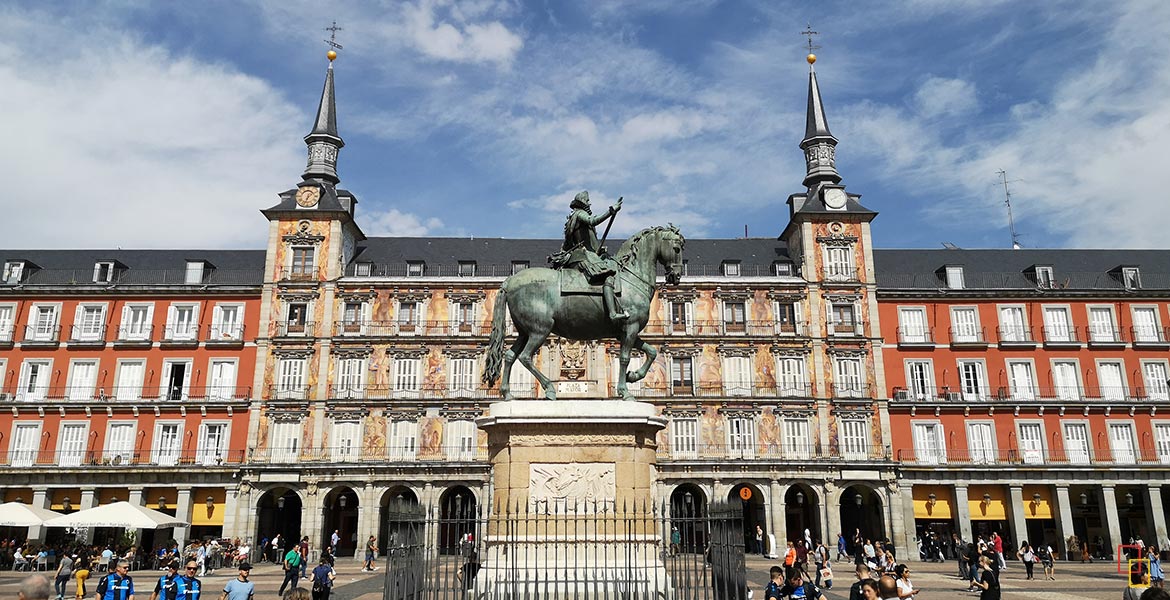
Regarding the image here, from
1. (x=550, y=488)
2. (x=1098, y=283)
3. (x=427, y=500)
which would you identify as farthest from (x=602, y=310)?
(x=1098, y=283)

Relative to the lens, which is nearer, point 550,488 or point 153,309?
point 550,488

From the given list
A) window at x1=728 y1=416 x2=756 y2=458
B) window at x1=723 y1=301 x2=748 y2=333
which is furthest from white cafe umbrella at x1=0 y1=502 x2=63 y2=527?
window at x1=723 y1=301 x2=748 y2=333

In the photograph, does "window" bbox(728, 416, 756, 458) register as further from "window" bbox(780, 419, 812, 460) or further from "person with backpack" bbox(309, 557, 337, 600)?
"person with backpack" bbox(309, 557, 337, 600)

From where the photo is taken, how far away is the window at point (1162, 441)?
1679 inches

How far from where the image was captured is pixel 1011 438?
43406 millimetres

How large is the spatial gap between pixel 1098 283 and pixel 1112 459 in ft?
32.4

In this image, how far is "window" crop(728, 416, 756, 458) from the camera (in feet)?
142

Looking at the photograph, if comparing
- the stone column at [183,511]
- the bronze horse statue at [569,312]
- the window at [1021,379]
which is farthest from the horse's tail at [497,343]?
the window at [1021,379]

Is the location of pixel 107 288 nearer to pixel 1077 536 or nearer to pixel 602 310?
pixel 602 310

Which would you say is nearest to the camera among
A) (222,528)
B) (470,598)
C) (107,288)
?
(470,598)

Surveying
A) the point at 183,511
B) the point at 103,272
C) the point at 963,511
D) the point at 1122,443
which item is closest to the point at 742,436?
the point at 963,511

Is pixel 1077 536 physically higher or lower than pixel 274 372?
lower

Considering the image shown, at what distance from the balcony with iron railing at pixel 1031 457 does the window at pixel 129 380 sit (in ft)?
130

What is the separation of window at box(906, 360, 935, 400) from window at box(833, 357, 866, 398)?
2.75 meters
